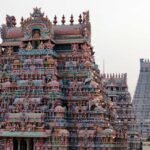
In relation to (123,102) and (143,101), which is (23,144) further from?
(143,101)

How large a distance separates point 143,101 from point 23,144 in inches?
1647

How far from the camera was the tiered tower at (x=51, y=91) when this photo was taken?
167 feet

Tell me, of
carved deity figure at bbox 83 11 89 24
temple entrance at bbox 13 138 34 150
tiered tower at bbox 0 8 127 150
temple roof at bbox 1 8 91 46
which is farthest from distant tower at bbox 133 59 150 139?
temple entrance at bbox 13 138 34 150

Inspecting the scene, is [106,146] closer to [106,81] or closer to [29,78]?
[29,78]

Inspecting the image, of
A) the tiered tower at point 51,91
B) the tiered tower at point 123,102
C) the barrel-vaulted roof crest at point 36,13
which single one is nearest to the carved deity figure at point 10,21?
the tiered tower at point 51,91

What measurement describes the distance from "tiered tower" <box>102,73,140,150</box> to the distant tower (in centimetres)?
1613

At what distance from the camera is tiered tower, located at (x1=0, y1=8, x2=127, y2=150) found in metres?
50.9

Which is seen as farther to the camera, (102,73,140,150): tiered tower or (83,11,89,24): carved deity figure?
(102,73,140,150): tiered tower

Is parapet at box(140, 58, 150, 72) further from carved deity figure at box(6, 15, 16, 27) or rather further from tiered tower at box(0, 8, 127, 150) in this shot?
carved deity figure at box(6, 15, 16, 27)

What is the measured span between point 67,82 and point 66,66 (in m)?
1.78

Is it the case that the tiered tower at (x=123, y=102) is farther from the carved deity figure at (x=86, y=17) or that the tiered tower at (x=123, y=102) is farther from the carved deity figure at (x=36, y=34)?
the carved deity figure at (x=36, y=34)

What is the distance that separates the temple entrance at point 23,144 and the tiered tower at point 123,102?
59.3 feet

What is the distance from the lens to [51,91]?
52438mm

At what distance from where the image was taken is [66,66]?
5525cm
